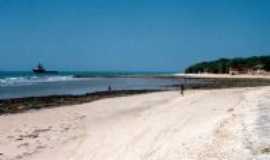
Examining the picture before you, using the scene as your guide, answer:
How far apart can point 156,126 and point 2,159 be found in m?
5.74

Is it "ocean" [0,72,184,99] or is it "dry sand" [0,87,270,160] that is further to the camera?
"ocean" [0,72,184,99]

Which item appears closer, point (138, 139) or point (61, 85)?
point (138, 139)

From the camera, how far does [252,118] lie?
39.0 ft

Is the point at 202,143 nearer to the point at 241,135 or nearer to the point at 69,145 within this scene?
the point at 241,135

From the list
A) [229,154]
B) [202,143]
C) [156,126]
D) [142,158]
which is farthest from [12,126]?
[229,154]

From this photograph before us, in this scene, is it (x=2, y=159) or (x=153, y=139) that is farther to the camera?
(x=153, y=139)

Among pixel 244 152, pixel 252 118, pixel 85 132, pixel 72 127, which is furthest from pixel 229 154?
pixel 72 127

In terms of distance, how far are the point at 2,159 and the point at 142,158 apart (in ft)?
13.2

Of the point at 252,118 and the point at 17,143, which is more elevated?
the point at 252,118

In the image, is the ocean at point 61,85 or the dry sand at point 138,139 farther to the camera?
the ocean at point 61,85

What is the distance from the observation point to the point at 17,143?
11.5m

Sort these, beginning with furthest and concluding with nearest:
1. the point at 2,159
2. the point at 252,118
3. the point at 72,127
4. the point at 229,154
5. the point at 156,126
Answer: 1. the point at 72,127
2. the point at 156,126
3. the point at 252,118
4. the point at 2,159
5. the point at 229,154

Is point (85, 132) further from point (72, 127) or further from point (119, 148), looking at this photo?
point (119, 148)

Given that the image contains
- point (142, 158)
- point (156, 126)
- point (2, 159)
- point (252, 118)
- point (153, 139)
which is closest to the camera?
point (142, 158)
